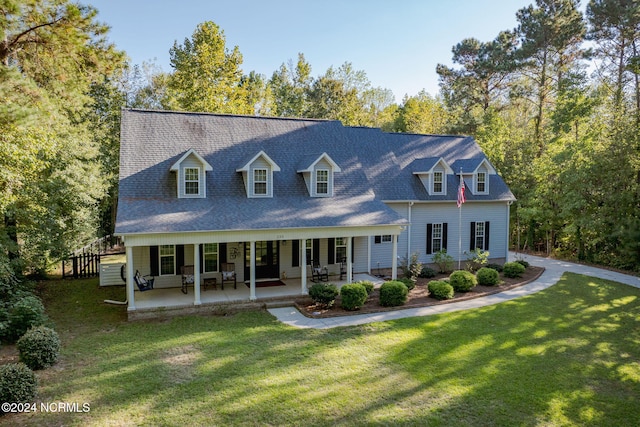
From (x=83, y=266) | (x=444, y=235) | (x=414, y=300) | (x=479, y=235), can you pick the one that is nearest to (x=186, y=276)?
(x=414, y=300)

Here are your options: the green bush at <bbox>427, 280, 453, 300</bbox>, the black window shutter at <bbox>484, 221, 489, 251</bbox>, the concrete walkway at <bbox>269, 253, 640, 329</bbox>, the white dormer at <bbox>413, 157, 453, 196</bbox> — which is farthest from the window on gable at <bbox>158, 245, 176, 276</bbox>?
→ the black window shutter at <bbox>484, 221, 489, 251</bbox>

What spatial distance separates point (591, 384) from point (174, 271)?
1433 cm

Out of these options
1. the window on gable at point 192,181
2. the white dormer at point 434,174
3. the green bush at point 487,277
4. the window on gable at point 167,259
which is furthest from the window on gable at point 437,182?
the window on gable at point 167,259

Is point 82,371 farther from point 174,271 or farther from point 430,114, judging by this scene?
point 430,114

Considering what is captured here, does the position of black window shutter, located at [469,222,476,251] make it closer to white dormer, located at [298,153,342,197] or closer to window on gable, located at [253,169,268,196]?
white dormer, located at [298,153,342,197]

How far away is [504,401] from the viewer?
8898mm

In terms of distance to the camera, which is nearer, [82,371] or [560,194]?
[82,371]

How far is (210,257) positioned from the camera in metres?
17.2

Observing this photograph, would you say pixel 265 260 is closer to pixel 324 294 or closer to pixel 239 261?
pixel 239 261

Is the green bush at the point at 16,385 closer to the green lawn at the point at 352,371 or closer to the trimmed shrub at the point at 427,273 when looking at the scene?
the green lawn at the point at 352,371

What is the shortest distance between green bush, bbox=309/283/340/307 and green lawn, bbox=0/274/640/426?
1877mm

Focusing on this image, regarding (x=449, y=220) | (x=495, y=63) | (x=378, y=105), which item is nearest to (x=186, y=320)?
(x=449, y=220)

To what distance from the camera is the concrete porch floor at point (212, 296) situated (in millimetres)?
14391

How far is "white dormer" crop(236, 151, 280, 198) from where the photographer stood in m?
17.1
